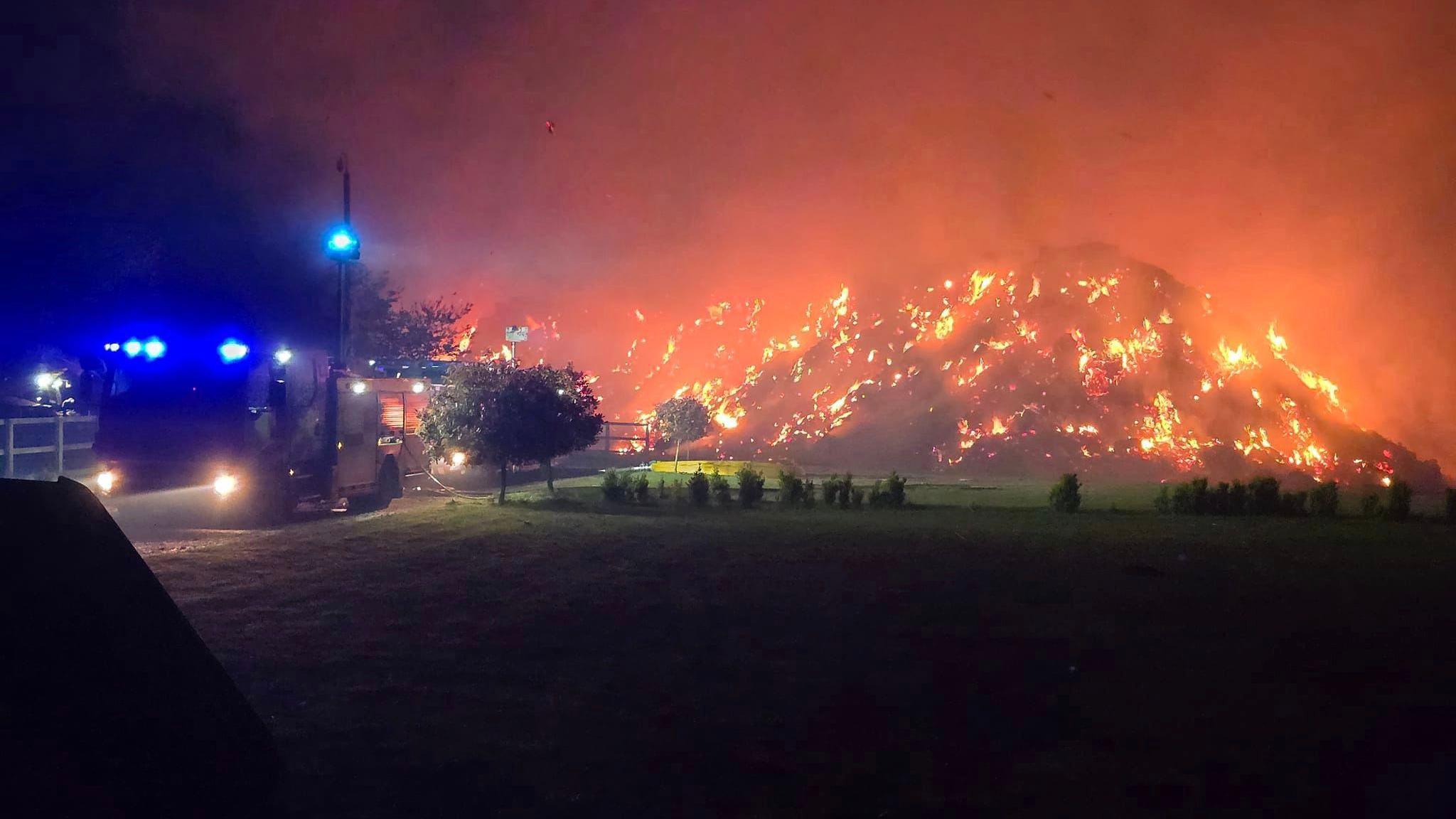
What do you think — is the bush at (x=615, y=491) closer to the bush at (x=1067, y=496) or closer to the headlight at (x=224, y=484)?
the headlight at (x=224, y=484)

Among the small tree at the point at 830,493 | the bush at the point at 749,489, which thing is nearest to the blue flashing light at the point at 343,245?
the bush at the point at 749,489

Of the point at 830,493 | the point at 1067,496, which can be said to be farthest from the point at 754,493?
the point at 1067,496

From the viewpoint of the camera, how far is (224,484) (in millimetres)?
18000

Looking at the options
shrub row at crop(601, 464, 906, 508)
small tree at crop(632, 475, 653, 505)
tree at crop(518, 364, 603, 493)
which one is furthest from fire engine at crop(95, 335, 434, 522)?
small tree at crop(632, 475, 653, 505)

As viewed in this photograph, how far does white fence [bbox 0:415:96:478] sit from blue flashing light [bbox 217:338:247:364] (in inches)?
390

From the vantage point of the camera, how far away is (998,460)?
150ft

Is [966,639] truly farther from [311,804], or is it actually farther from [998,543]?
[998,543]

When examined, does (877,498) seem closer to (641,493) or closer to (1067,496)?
(1067,496)

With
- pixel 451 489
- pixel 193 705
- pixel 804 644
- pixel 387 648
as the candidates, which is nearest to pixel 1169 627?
pixel 804 644

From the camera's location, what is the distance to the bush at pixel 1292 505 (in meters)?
21.1

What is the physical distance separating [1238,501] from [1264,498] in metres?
0.55

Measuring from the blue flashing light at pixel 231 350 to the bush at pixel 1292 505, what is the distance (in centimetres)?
2172

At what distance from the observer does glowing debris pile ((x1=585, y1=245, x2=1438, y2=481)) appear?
47.3 metres

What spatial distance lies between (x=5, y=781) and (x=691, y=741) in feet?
13.0
